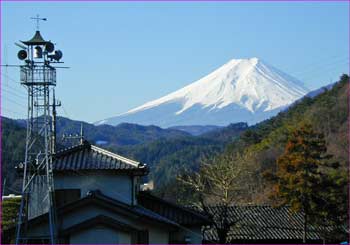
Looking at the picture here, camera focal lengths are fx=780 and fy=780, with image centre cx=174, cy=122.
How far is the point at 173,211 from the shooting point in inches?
862

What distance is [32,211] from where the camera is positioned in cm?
2192

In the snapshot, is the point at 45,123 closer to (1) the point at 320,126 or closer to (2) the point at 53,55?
(2) the point at 53,55

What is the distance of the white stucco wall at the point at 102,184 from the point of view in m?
21.3

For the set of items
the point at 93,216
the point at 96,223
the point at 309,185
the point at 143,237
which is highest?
the point at 309,185

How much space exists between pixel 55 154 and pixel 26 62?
10.2 feet

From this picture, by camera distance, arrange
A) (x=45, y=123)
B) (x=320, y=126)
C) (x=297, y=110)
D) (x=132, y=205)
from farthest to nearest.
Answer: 1. (x=297, y=110)
2. (x=320, y=126)
3. (x=132, y=205)
4. (x=45, y=123)

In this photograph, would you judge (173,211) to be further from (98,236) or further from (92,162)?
(98,236)

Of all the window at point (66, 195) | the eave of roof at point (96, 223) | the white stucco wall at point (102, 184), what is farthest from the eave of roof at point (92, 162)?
the eave of roof at point (96, 223)

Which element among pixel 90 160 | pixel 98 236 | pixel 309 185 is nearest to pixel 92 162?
pixel 90 160

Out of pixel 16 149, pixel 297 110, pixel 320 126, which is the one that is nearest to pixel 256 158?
pixel 320 126

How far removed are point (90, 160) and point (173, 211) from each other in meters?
2.74

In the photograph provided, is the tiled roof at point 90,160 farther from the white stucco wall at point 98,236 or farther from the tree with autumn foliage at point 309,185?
the tree with autumn foliage at point 309,185

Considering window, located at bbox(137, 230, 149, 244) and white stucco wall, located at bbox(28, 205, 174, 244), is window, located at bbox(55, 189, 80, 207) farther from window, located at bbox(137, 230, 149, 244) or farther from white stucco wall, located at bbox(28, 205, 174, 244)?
window, located at bbox(137, 230, 149, 244)

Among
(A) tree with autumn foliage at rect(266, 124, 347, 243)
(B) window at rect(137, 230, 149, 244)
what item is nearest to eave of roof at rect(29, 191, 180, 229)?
(B) window at rect(137, 230, 149, 244)
